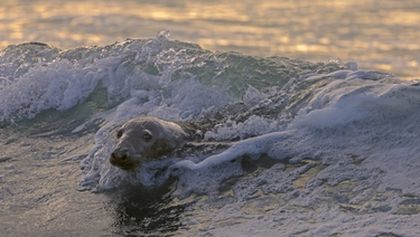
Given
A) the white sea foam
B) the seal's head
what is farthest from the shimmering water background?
the seal's head

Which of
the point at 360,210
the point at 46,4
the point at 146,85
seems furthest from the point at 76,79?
the point at 46,4

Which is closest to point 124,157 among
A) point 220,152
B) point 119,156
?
point 119,156

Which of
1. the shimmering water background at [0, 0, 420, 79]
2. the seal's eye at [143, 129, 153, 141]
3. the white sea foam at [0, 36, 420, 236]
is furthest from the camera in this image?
the shimmering water background at [0, 0, 420, 79]

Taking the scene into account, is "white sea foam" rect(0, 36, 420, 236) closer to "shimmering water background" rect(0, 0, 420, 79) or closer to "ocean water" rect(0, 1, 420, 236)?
"ocean water" rect(0, 1, 420, 236)

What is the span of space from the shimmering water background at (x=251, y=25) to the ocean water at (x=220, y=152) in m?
4.37

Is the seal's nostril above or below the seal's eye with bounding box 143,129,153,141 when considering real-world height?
below

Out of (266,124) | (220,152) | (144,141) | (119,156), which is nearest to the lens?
(119,156)

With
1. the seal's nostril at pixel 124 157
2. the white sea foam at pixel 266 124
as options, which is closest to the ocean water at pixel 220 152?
the white sea foam at pixel 266 124

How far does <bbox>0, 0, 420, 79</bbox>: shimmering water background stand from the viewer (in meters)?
15.3

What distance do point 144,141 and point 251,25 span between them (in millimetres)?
9933

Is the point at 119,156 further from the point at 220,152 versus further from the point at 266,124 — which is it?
the point at 266,124

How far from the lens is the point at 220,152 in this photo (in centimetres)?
772

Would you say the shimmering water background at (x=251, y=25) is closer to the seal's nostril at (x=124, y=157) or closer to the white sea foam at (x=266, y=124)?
the white sea foam at (x=266, y=124)

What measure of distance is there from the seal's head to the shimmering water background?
20.5 feet
